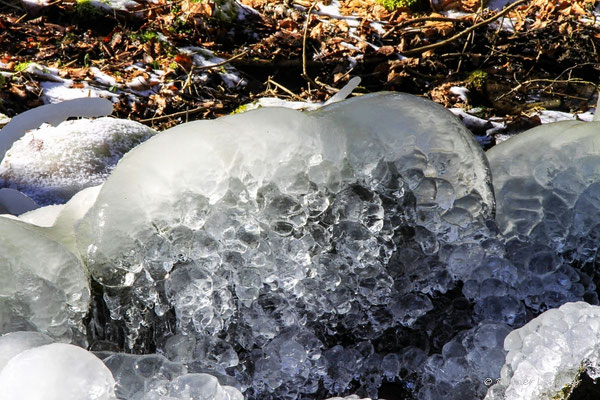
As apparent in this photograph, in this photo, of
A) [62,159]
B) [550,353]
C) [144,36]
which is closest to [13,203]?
[62,159]

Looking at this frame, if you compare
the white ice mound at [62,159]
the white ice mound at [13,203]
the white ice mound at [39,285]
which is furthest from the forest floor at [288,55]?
the white ice mound at [39,285]

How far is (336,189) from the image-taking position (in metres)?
1.62

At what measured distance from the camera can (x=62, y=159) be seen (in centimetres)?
306

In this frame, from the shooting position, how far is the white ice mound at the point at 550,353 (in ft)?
4.01

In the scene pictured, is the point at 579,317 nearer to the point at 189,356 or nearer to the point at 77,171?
the point at 189,356

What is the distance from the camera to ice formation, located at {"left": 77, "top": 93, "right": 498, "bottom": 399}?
5.05 ft

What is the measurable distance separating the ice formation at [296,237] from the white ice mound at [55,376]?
1.45 ft

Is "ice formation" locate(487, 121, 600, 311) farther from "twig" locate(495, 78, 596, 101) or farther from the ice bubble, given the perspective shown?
"twig" locate(495, 78, 596, 101)

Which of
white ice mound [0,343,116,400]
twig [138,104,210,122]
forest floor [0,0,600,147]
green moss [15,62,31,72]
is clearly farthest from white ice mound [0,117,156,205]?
white ice mound [0,343,116,400]

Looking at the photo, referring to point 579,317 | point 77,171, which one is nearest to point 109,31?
point 77,171

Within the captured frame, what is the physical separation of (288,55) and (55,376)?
4.34 metres

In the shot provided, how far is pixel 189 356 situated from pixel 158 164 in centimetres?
50

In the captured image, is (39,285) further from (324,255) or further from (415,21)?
(415,21)

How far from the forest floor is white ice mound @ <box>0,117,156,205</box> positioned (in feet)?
3.74
